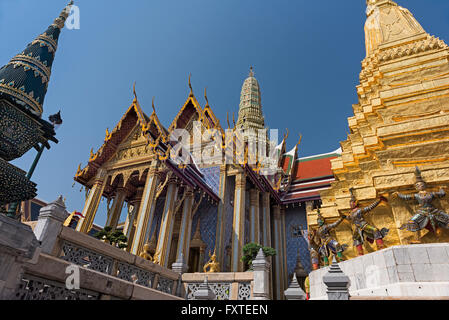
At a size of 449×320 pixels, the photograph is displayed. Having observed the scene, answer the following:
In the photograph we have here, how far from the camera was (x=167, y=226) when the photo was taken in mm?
9703

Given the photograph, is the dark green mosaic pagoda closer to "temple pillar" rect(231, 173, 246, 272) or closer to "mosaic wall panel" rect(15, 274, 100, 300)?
"mosaic wall panel" rect(15, 274, 100, 300)

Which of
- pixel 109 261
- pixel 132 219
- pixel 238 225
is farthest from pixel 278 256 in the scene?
pixel 109 261

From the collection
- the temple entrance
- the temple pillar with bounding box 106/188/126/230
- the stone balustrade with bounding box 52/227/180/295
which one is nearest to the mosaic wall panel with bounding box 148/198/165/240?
the temple pillar with bounding box 106/188/126/230

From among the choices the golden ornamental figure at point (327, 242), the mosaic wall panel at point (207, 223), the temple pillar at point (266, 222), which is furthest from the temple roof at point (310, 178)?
the golden ornamental figure at point (327, 242)

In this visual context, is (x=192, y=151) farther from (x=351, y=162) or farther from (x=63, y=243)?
(x=63, y=243)

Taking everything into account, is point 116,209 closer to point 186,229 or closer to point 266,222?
point 186,229

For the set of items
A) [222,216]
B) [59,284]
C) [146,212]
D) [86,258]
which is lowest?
[59,284]

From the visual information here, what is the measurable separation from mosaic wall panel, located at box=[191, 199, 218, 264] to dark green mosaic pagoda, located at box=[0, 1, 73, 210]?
725 centimetres

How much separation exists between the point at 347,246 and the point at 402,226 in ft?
4.67

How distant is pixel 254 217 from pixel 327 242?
6.36 metres

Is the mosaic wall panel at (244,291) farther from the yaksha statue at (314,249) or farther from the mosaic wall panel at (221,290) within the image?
the yaksha statue at (314,249)
